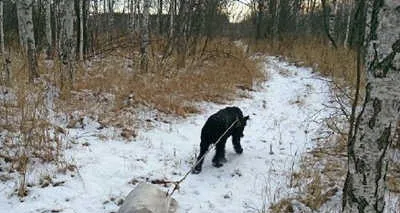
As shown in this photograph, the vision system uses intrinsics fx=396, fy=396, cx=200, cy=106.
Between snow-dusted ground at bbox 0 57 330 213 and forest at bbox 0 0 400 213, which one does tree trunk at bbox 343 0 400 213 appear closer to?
forest at bbox 0 0 400 213

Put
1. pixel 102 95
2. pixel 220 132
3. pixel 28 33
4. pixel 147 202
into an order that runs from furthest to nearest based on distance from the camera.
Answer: pixel 102 95
pixel 28 33
pixel 220 132
pixel 147 202

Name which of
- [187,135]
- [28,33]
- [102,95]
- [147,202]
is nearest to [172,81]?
[102,95]

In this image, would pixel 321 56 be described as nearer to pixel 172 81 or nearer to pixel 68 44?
pixel 172 81

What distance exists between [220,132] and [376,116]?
263 cm

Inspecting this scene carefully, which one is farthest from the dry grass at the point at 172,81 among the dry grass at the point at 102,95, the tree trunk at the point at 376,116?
the tree trunk at the point at 376,116

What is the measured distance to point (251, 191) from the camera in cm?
428

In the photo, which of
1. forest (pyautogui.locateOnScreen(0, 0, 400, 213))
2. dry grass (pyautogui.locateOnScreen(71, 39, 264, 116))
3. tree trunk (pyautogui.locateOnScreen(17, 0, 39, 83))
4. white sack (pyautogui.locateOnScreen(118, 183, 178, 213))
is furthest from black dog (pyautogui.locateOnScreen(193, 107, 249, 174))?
tree trunk (pyautogui.locateOnScreen(17, 0, 39, 83))

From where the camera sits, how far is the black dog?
4.72 metres

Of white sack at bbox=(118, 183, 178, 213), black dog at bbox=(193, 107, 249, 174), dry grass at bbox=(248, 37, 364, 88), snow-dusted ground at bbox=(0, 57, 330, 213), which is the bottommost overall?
snow-dusted ground at bbox=(0, 57, 330, 213)

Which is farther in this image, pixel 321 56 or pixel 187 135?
pixel 321 56

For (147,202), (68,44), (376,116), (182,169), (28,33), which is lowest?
(182,169)

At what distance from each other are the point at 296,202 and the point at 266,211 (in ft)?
1.07

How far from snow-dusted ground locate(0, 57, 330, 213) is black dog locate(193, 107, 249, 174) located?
4.9 inches

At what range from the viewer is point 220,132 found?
4.78 metres
